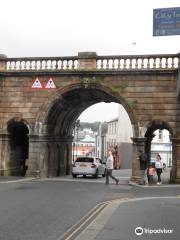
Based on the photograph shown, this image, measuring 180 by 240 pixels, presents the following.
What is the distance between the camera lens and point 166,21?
20266 millimetres

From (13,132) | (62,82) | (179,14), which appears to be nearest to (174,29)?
(179,14)

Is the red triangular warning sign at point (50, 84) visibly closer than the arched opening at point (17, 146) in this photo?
Yes

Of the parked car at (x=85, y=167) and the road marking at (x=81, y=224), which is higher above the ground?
the parked car at (x=85, y=167)

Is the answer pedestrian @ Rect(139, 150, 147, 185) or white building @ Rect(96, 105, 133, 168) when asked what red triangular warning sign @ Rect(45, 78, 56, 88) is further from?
white building @ Rect(96, 105, 133, 168)

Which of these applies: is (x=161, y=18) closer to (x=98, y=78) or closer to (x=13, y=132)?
(x=98, y=78)

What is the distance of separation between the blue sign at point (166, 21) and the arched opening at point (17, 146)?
12590 mm

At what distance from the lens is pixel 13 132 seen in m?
31.7

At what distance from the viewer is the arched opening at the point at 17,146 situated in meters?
31.3

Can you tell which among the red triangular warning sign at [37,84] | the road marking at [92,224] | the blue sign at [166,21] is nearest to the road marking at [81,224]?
the road marking at [92,224]

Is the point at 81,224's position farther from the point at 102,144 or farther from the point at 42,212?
the point at 102,144

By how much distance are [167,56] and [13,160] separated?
37.2ft
